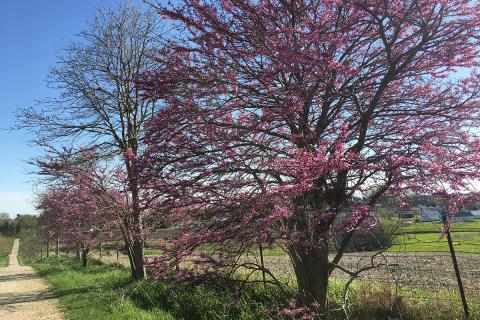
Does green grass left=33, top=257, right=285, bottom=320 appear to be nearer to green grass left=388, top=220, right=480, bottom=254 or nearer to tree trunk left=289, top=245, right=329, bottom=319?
tree trunk left=289, top=245, right=329, bottom=319

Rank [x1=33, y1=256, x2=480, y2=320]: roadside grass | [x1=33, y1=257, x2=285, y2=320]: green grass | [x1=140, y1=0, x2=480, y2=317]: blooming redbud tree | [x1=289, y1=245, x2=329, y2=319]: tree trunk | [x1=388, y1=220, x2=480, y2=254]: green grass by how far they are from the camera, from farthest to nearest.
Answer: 1. [x1=33, y1=257, x2=285, y2=320]: green grass
2. [x1=33, y1=256, x2=480, y2=320]: roadside grass
3. [x1=289, y1=245, x2=329, y2=319]: tree trunk
4. [x1=388, y1=220, x2=480, y2=254]: green grass
5. [x1=140, y1=0, x2=480, y2=317]: blooming redbud tree

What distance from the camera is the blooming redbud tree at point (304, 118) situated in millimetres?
3934

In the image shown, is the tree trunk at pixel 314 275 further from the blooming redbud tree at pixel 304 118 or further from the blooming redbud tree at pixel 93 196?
the blooming redbud tree at pixel 93 196

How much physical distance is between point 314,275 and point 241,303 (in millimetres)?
2360

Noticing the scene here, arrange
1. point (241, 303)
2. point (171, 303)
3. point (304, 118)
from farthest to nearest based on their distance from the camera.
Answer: point (171, 303), point (241, 303), point (304, 118)

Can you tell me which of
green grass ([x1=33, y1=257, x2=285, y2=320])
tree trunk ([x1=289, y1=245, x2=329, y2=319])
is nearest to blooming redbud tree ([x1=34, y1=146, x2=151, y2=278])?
green grass ([x1=33, y1=257, x2=285, y2=320])

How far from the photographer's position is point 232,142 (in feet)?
15.8

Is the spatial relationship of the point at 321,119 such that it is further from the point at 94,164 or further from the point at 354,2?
the point at 94,164

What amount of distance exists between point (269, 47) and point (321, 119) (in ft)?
4.70

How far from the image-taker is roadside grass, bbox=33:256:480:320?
6.33 metres

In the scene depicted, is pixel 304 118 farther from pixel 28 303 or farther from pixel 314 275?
A: pixel 28 303

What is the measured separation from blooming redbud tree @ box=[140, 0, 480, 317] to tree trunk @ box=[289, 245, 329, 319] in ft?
0.06

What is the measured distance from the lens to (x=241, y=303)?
23.8 ft

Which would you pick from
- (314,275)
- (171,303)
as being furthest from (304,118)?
(171,303)
